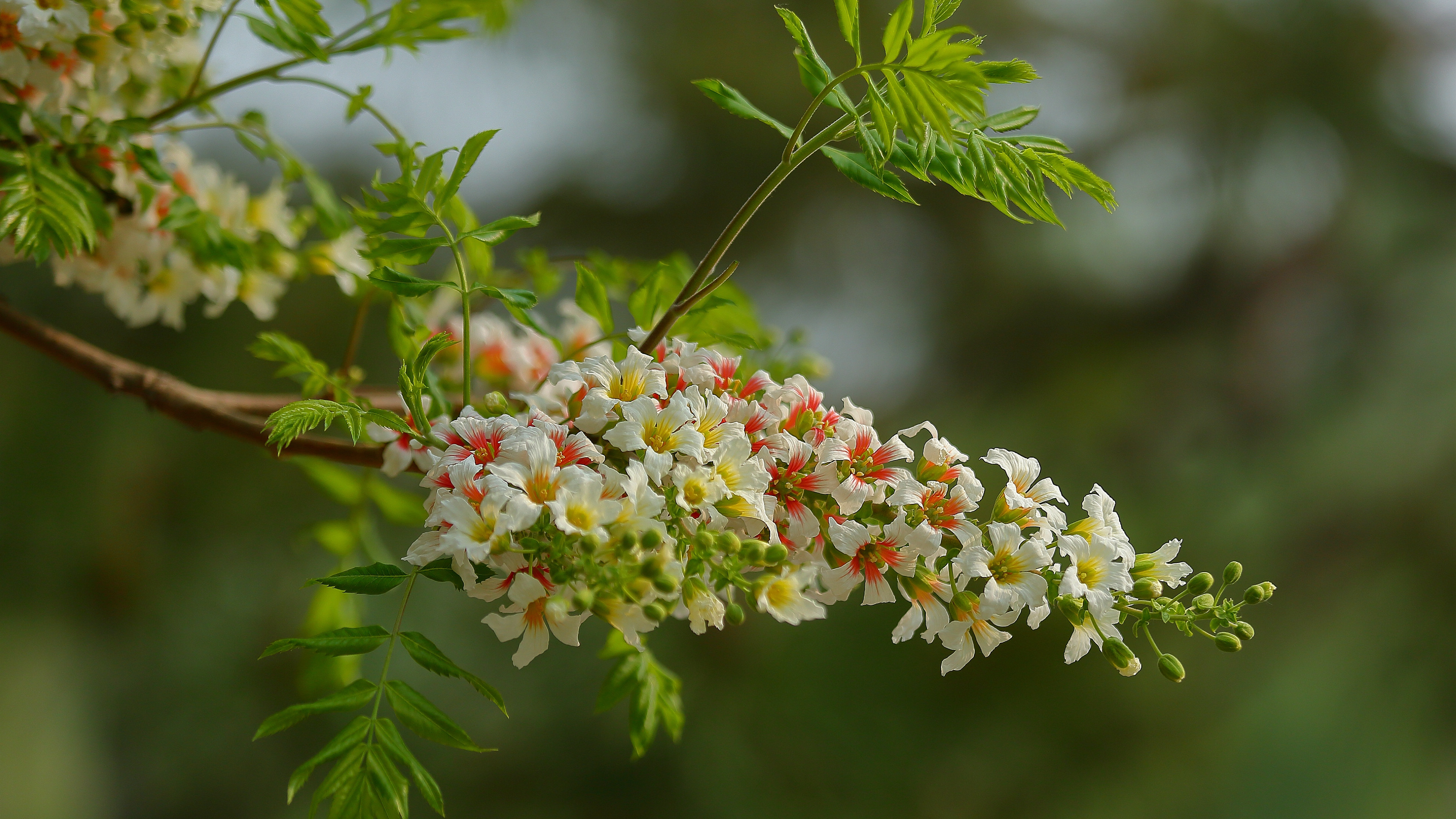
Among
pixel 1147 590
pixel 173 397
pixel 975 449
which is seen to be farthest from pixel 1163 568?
pixel 975 449

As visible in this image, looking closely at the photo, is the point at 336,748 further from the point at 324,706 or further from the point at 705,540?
the point at 705,540

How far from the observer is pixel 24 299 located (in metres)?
1.45

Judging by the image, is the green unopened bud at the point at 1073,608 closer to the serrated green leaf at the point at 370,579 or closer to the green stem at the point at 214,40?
the serrated green leaf at the point at 370,579

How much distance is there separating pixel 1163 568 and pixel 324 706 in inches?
11.9

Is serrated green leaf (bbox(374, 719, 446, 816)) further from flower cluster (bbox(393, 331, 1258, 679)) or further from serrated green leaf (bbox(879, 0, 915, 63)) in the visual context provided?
serrated green leaf (bbox(879, 0, 915, 63))

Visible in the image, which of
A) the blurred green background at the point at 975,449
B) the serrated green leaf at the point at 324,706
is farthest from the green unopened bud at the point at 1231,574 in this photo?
the blurred green background at the point at 975,449

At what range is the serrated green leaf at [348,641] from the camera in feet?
0.99

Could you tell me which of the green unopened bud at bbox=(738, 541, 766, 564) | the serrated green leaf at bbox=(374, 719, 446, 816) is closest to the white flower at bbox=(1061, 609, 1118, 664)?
the green unopened bud at bbox=(738, 541, 766, 564)

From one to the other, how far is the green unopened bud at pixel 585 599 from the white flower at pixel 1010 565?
0.43ft

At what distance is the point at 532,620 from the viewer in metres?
0.31

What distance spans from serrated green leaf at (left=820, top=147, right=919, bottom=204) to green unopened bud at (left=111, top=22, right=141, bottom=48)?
36cm

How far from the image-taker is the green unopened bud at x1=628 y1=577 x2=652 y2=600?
289 mm

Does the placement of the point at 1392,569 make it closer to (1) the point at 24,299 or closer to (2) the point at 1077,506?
(2) the point at 1077,506

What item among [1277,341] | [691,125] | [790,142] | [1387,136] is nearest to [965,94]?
[790,142]
